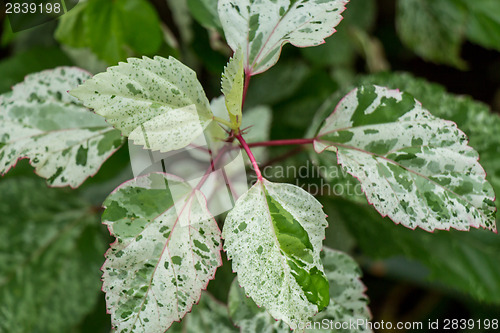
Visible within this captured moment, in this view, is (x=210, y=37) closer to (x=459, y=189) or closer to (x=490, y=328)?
(x=459, y=189)

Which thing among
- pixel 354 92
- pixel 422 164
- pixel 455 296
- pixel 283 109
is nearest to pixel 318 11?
pixel 354 92

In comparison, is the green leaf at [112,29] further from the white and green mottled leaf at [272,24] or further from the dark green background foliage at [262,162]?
the white and green mottled leaf at [272,24]

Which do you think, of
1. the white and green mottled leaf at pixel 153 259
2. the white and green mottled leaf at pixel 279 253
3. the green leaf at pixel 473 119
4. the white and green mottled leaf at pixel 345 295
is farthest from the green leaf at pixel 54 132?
the green leaf at pixel 473 119

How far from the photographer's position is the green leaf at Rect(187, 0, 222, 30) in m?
0.55

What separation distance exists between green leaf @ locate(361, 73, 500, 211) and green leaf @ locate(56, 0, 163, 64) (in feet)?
1.40

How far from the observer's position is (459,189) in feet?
1.41

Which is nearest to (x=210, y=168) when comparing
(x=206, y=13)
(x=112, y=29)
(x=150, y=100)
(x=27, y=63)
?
(x=150, y=100)

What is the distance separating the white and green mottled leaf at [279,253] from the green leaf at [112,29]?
15.1 inches

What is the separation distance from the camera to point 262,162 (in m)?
0.74

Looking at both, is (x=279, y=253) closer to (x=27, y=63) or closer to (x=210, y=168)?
(x=210, y=168)

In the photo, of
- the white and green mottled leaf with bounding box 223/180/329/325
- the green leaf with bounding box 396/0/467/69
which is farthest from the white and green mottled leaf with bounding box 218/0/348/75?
the green leaf with bounding box 396/0/467/69

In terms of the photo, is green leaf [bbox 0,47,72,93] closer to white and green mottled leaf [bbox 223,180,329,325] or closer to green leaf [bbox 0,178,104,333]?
green leaf [bbox 0,178,104,333]

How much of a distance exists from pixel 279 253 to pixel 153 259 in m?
0.13

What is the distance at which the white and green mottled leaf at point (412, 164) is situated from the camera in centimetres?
42
